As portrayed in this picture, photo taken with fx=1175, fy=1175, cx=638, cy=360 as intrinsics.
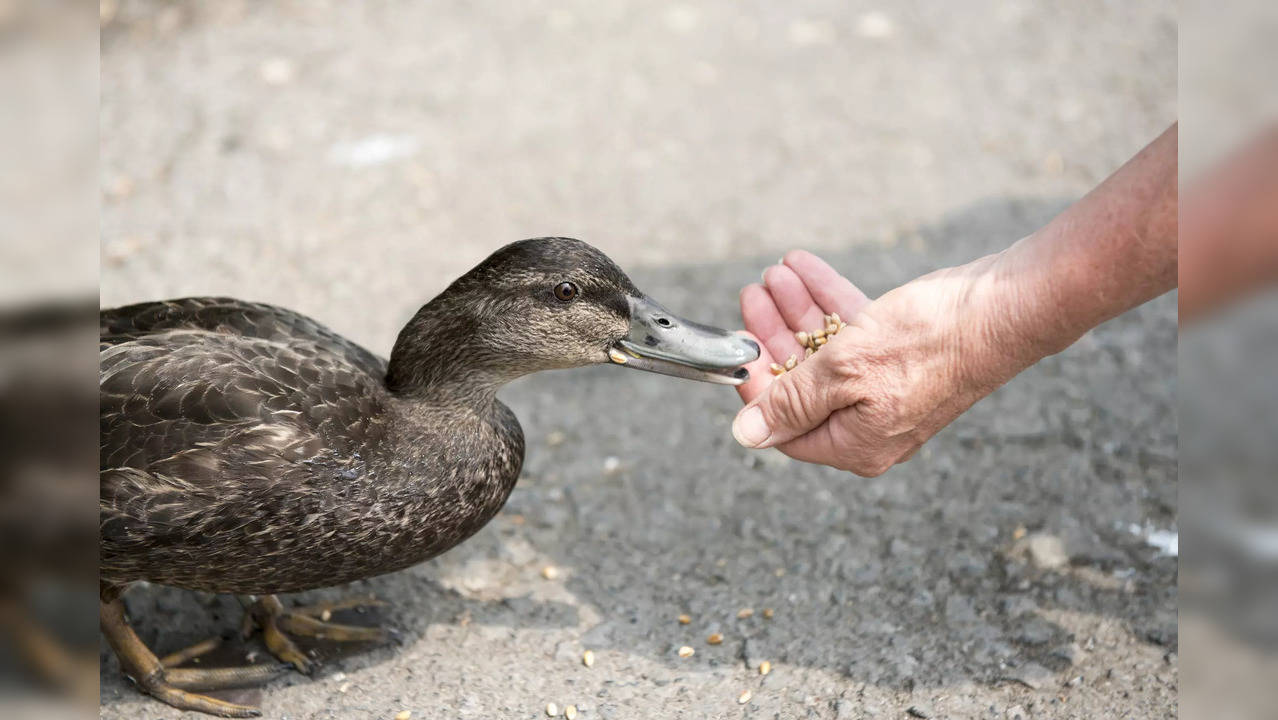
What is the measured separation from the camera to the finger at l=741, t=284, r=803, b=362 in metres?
3.55

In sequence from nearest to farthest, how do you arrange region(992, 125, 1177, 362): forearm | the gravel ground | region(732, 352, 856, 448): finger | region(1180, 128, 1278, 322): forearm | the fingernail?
region(1180, 128, 1278, 322): forearm
region(992, 125, 1177, 362): forearm
region(732, 352, 856, 448): finger
the fingernail
the gravel ground

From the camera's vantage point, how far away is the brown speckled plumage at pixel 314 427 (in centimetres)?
287

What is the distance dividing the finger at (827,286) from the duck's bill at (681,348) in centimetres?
46

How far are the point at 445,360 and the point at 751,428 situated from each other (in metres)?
0.87

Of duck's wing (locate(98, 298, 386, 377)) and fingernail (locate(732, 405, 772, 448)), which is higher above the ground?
duck's wing (locate(98, 298, 386, 377))

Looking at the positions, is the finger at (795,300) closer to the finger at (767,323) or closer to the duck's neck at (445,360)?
the finger at (767,323)

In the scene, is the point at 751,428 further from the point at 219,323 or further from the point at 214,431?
the point at 219,323

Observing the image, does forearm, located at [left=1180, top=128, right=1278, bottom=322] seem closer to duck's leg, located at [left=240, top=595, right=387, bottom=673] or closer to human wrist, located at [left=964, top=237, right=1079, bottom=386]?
human wrist, located at [left=964, top=237, right=1079, bottom=386]

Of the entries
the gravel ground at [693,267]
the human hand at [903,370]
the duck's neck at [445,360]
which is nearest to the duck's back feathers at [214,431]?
the duck's neck at [445,360]

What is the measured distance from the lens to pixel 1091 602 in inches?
138

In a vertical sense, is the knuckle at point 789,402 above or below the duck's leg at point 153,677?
above

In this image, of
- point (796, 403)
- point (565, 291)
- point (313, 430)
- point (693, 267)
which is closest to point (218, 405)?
point (313, 430)

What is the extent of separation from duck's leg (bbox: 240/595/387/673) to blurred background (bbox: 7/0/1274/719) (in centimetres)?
9

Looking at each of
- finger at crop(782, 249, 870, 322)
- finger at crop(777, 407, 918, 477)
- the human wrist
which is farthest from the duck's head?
the human wrist
